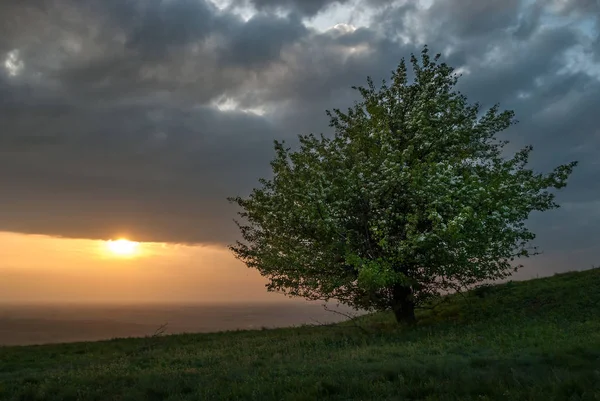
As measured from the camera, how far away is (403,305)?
99.6ft

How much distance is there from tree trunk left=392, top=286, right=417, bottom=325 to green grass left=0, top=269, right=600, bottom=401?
919 millimetres

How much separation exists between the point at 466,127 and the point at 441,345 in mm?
16034

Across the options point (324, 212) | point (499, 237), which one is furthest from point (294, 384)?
point (499, 237)

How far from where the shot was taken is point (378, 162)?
2833cm

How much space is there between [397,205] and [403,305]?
670 cm

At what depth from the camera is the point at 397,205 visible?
28.2 meters

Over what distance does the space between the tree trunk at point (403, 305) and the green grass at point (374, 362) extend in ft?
3.02

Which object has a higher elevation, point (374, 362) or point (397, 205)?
point (397, 205)

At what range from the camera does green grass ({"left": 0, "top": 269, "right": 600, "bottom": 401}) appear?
43.9 feet

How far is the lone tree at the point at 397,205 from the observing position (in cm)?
2653

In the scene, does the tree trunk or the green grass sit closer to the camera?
the green grass

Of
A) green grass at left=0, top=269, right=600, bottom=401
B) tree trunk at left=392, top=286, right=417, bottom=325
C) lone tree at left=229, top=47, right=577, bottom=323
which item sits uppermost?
lone tree at left=229, top=47, right=577, bottom=323

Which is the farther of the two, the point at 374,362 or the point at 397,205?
the point at 397,205

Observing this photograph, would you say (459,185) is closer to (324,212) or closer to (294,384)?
(324,212)
